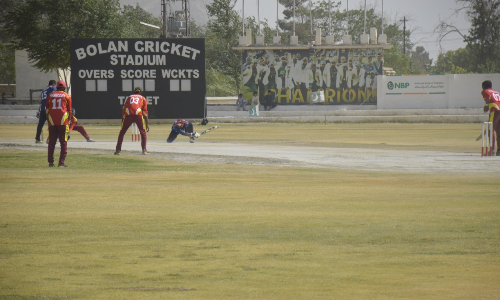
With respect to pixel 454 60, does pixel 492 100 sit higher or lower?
lower

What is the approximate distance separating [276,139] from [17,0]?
83075 millimetres

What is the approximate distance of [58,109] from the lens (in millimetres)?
16906

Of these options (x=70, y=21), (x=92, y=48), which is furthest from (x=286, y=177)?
(x=70, y=21)

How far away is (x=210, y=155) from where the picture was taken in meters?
21.3

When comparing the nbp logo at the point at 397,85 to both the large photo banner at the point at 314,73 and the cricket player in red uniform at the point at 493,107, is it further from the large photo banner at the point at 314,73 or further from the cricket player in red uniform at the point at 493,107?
the cricket player in red uniform at the point at 493,107

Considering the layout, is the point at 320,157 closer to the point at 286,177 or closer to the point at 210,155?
the point at 210,155

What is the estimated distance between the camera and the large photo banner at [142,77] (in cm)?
3903

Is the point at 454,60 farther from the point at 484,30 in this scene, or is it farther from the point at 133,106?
the point at 133,106

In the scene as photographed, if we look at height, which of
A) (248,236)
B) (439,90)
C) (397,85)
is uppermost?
(397,85)

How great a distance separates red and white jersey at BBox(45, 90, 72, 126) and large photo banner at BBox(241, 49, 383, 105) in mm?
37179

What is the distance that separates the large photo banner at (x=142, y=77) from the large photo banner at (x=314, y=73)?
1489cm

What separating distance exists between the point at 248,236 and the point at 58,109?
947cm

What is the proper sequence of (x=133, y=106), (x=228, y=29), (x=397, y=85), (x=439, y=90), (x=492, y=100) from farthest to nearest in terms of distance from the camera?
(x=228, y=29)
(x=397, y=85)
(x=439, y=90)
(x=133, y=106)
(x=492, y=100)

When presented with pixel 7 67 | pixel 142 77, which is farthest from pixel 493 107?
pixel 7 67
